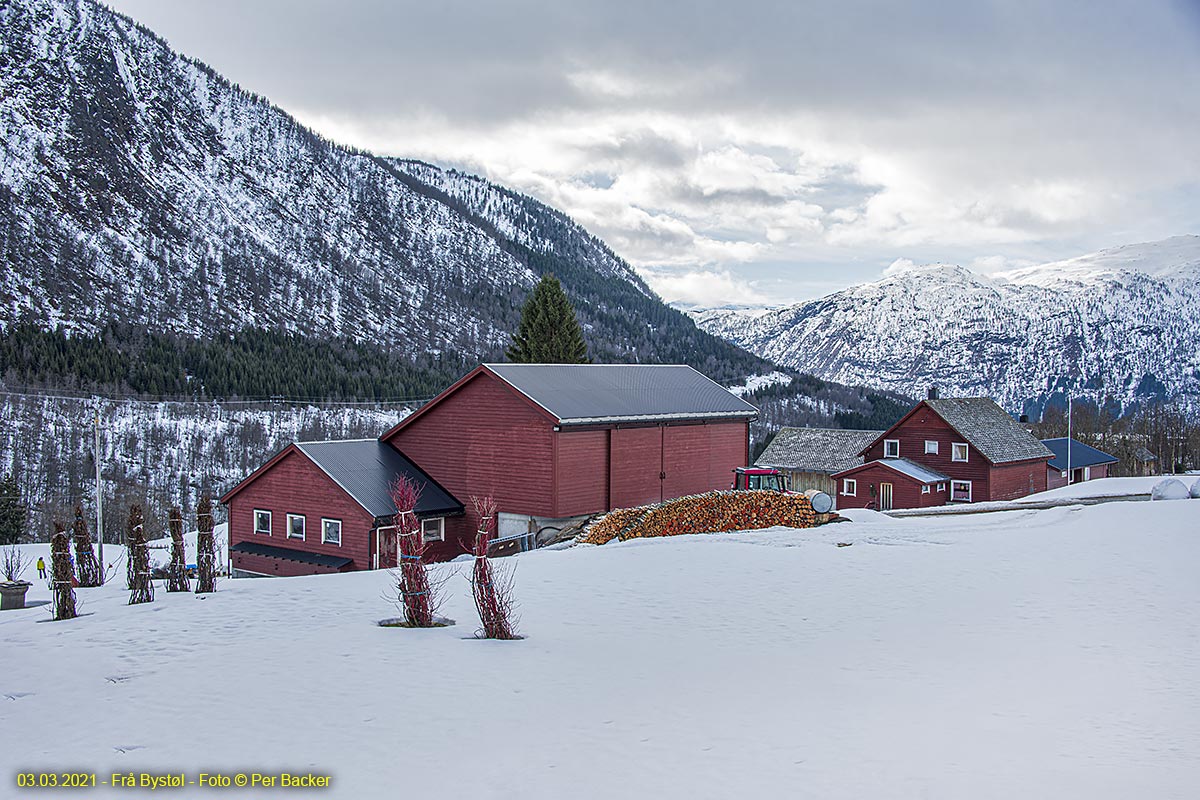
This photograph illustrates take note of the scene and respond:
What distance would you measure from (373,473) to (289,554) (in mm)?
3947

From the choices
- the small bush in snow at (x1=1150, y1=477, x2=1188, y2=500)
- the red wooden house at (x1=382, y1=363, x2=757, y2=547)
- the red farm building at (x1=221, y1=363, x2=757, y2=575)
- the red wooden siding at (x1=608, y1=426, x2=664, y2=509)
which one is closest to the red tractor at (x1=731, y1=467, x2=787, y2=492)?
the red wooden house at (x1=382, y1=363, x2=757, y2=547)

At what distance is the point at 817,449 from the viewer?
63.2 meters

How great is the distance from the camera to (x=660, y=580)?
17.9 metres

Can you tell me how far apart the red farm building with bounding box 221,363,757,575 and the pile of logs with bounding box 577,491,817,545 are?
3429 millimetres

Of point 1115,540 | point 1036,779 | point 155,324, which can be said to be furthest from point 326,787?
point 155,324

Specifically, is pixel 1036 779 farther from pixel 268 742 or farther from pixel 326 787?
pixel 268 742

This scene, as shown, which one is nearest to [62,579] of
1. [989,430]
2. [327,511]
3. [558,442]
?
[327,511]

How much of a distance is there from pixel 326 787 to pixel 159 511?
83.9m

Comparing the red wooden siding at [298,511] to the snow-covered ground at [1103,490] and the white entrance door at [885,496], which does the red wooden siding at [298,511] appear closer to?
the snow-covered ground at [1103,490]

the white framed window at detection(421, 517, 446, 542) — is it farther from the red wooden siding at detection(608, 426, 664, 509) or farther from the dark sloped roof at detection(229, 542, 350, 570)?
the red wooden siding at detection(608, 426, 664, 509)

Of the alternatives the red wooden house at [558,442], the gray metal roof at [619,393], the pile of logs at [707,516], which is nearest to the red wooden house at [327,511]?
the red wooden house at [558,442]

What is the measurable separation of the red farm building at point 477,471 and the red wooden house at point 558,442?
49mm

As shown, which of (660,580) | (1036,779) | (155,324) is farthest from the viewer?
(155,324)

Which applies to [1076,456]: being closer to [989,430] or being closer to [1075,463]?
[1075,463]
